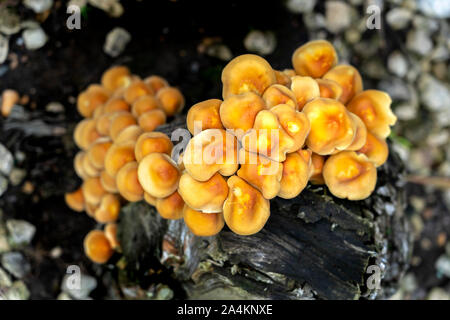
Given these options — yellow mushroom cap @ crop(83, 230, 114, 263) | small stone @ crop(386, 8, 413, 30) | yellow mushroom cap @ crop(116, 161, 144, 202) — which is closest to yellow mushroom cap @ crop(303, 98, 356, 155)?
yellow mushroom cap @ crop(116, 161, 144, 202)

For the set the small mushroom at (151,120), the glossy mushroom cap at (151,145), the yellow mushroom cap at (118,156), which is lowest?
the yellow mushroom cap at (118,156)

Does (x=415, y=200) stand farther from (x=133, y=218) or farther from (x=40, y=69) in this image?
(x=40, y=69)

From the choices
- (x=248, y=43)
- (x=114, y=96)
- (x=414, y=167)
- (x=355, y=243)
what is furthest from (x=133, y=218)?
(x=414, y=167)

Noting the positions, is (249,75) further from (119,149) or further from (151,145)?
(119,149)

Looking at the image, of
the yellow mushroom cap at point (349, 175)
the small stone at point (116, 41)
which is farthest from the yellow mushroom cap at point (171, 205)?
the small stone at point (116, 41)

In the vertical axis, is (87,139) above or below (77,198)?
above

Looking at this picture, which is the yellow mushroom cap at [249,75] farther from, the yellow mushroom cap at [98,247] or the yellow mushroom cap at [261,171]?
the yellow mushroom cap at [98,247]
